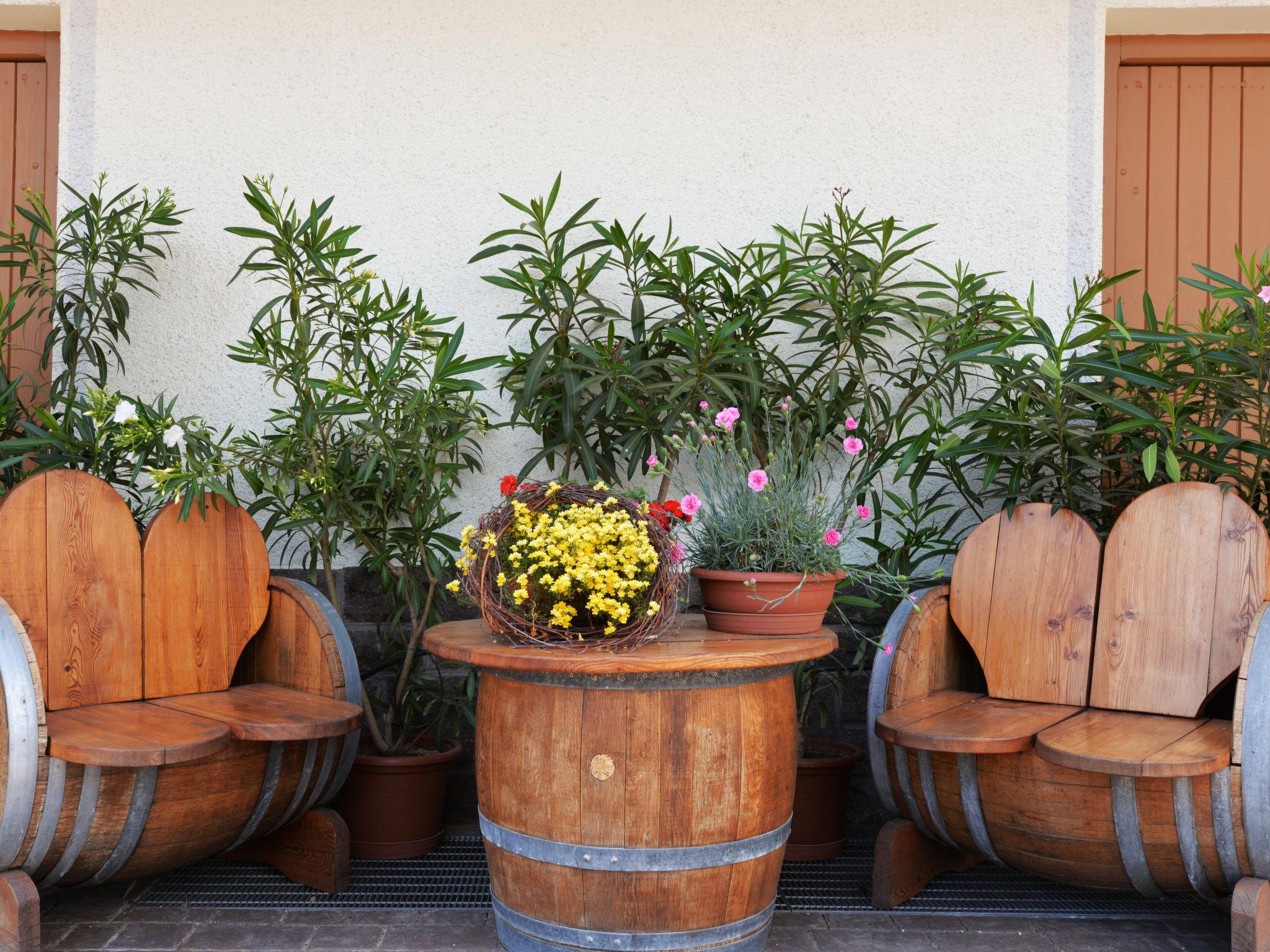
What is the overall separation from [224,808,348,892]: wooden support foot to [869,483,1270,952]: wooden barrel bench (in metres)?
1.40

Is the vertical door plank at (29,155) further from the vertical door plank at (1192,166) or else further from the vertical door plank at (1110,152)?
the vertical door plank at (1192,166)

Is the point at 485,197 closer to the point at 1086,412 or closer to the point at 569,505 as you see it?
the point at 569,505

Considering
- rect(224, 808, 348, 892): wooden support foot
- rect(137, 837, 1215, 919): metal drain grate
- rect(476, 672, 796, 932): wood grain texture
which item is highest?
rect(476, 672, 796, 932): wood grain texture

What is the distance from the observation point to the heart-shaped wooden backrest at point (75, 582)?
96.3 inches

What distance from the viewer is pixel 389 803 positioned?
294 cm

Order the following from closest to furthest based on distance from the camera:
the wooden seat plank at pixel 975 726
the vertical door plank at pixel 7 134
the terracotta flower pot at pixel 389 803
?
the wooden seat plank at pixel 975 726 → the terracotta flower pot at pixel 389 803 → the vertical door plank at pixel 7 134

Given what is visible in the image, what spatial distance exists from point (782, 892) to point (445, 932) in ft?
2.92

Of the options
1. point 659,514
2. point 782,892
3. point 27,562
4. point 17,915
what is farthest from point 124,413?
point 782,892

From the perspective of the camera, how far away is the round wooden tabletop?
2.05m

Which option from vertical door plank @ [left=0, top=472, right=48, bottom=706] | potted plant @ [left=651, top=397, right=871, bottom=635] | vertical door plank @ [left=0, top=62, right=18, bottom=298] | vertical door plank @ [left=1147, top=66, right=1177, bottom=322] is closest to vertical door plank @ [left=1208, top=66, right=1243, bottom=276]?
vertical door plank @ [left=1147, top=66, right=1177, bottom=322]

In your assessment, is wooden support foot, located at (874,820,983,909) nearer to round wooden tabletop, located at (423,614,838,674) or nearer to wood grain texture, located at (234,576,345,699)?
round wooden tabletop, located at (423,614,838,674)

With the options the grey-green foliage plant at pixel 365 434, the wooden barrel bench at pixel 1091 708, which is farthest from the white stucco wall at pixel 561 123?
the wooden barrel bench at pixel 1091 708

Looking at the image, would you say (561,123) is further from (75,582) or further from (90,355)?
(75,582)

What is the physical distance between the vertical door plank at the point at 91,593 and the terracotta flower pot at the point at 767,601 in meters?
1.48
